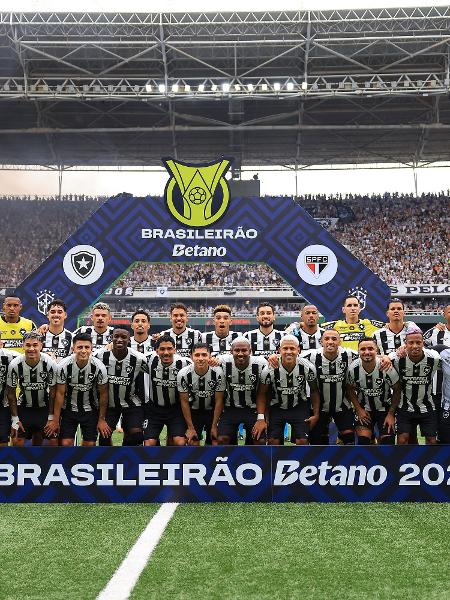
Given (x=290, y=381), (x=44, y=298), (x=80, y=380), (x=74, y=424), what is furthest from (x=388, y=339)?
(x=44, y=298)

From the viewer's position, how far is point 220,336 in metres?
8.81

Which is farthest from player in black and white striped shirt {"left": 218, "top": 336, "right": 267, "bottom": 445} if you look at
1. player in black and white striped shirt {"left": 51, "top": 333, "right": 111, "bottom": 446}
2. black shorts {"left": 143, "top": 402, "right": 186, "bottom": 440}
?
player in black and white striped shirt {"left": 51, "top": 333, "right": 111, "bottom": 446}

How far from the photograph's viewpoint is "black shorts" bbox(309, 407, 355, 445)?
7730 mm

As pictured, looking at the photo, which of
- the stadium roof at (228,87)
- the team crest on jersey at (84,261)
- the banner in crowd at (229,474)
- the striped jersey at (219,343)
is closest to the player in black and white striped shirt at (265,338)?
the striped jersey at (219,343)

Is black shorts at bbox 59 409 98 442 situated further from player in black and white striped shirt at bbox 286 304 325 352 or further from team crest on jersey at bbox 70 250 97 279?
team crest on jersey at bbox 70 250 97 279

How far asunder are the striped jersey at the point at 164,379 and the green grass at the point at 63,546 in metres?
1.33

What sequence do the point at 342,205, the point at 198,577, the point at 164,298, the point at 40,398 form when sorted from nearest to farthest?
the point at 198,577, the point at 40,398, the point at 164,298, the point at 342,205

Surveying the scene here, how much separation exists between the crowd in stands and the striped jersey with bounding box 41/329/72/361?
75.9ft

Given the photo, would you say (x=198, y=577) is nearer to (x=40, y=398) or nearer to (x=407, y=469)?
(x=407, y=469)

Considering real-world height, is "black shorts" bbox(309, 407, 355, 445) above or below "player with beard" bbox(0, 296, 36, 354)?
below

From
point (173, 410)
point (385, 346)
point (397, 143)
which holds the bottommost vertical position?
point (173, 410)

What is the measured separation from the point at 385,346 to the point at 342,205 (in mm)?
27979

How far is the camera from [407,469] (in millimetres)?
6594

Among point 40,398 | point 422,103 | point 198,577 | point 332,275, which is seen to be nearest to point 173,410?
point 40,398
